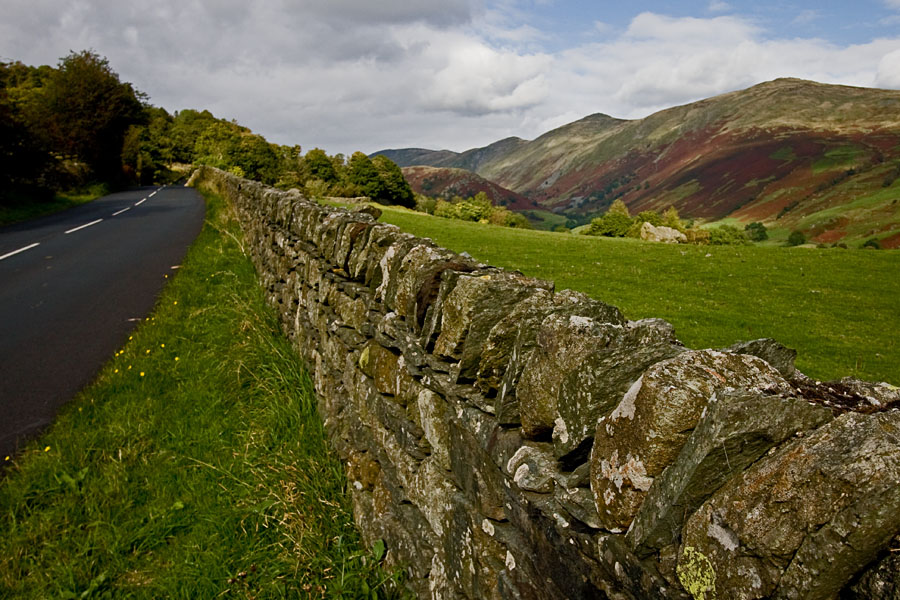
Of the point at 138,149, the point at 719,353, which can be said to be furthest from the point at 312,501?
the point at 138,149

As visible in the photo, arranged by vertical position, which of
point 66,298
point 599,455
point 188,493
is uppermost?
point 599,455

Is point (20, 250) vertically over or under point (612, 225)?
over

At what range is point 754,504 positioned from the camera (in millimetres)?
1211

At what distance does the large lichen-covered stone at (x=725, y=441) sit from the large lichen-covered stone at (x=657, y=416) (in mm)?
59

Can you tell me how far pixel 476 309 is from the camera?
256 centimetres

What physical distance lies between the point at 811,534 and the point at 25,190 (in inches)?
1234

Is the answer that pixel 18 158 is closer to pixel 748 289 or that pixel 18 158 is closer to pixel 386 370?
pixel 386 370

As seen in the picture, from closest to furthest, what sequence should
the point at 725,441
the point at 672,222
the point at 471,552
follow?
the point at 725,441, the point at 471,552, the point at 672,222

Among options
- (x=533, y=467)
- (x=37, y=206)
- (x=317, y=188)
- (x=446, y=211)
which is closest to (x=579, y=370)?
(x=533, y=467)

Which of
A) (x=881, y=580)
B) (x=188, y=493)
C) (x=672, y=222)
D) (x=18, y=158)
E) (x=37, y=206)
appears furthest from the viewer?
(x=672, y=222)

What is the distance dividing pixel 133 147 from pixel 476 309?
2029 inches

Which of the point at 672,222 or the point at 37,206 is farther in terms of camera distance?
the point at 672,222

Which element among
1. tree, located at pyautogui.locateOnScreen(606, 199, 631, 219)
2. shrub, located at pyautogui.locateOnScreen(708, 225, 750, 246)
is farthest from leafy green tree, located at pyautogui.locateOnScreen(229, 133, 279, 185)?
shrub, located at pyautogui.locateOnScreen(708, 225, 750, 246)

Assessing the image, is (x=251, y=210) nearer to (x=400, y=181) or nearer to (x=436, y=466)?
(x=436, y=466)
